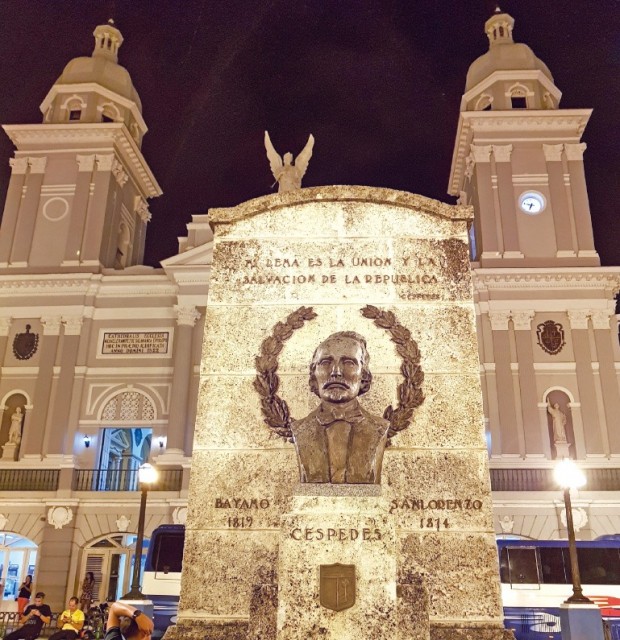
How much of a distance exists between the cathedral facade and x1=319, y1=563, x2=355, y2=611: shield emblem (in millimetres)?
18768

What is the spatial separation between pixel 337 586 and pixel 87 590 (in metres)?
19.4

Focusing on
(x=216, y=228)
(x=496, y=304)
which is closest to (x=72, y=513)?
(x=496, y=304)

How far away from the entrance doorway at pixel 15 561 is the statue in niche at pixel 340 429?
2118 cm

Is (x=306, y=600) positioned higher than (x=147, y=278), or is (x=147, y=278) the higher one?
(x=147, y=278)

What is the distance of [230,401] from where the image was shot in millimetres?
6605

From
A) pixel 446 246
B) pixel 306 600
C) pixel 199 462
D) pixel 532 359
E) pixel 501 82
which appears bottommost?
pixel 306 600

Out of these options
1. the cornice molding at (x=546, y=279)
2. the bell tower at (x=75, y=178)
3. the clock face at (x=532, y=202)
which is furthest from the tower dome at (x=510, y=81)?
the bell tower at (x=75, y=178)

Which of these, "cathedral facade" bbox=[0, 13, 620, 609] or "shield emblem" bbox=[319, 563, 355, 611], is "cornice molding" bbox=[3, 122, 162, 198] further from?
"shield emblem" bbox=[319, 563, 355, 611]

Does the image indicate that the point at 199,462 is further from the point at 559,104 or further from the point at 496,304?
the point at 559,104

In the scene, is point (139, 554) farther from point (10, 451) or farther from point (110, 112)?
point (110, 112)

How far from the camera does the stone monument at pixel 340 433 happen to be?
5.01 meters

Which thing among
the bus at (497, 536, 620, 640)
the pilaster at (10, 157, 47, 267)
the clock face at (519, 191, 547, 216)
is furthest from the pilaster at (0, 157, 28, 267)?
the bus at (497, 536, 620, 640)

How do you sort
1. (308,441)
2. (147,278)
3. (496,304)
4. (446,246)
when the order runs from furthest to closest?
1. (147,278)
2. (496,304)
3. (446,246)
4. (308,441)

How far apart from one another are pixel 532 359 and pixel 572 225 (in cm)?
540
